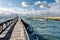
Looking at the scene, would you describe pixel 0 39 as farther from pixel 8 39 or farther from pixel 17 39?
pixel 17 39

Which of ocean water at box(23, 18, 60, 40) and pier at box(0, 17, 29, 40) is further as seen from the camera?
ocean water at box(23, 18, 60, 40)

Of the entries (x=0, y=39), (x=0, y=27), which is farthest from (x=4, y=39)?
(x=0, y=27)

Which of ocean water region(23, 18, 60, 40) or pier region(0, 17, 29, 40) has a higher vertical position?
pier region(0, 17, 29, 40)

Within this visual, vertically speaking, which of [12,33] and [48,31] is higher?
[12,33]

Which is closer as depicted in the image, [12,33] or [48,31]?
[12,33]

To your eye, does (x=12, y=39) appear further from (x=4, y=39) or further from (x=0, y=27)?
(x=0, y=27)

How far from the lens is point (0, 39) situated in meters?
8.43

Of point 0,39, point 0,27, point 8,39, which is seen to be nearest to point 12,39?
point 8,39

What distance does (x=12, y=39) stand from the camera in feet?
27.7

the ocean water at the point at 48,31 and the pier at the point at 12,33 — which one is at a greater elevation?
the pier at the point at 12,33

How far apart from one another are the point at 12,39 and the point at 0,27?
2.99 m

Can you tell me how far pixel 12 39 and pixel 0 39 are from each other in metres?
0.79

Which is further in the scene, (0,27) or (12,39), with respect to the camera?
(0,27)

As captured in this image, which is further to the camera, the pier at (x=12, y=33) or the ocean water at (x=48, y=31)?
the ocean water at (x=48, y=31)
